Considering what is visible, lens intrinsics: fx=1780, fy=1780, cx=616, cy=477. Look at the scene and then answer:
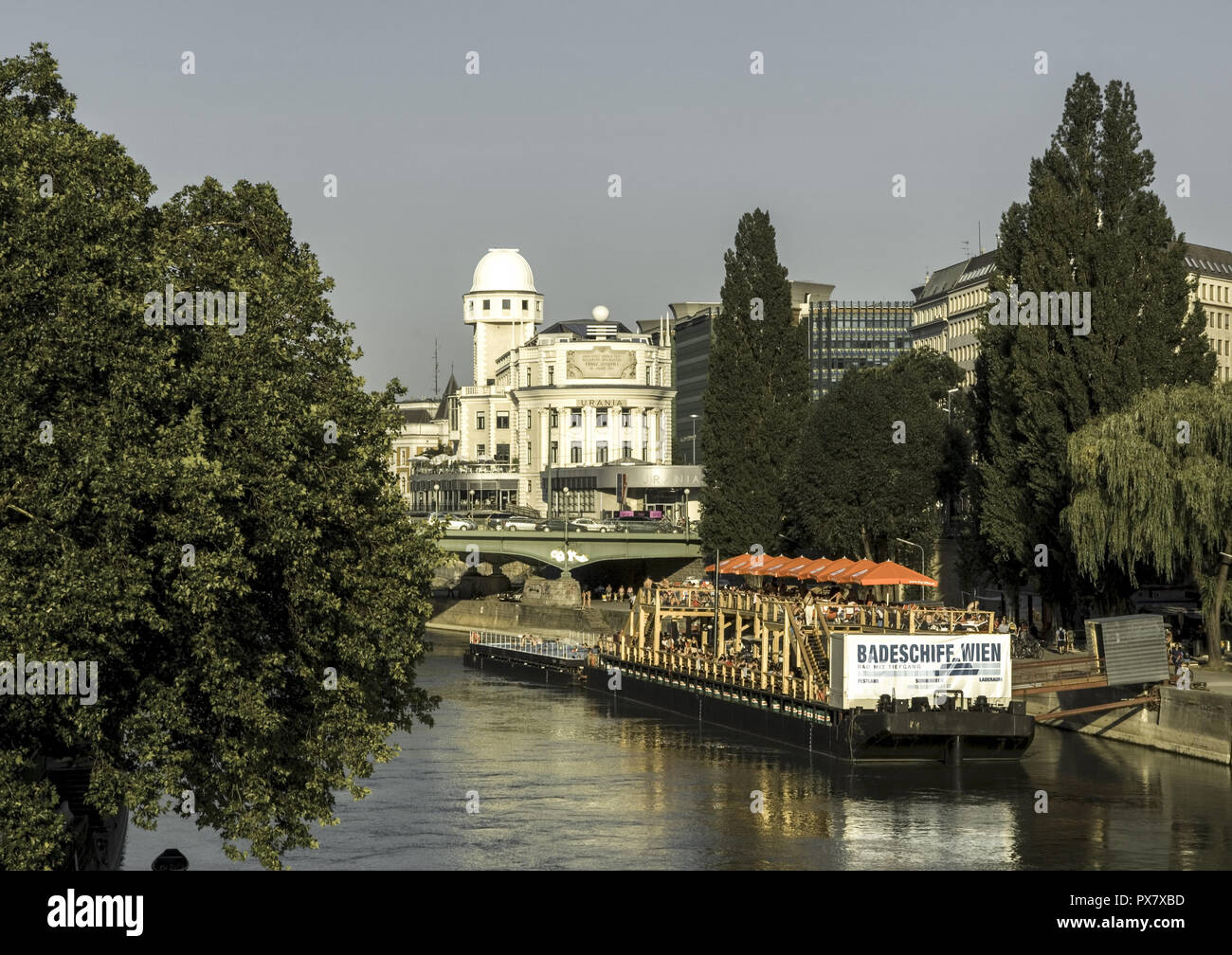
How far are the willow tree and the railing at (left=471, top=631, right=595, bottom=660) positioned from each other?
122 feet

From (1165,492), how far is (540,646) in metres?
47.3

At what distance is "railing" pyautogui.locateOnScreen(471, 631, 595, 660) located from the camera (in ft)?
311

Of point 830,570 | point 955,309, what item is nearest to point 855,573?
point 830,570

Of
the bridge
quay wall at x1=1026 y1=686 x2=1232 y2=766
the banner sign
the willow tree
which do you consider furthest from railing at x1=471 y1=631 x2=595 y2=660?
the banner sign

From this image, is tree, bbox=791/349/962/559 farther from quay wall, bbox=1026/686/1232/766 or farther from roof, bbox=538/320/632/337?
roof, bbox=538/320/632/337

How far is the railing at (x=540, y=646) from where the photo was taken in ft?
311

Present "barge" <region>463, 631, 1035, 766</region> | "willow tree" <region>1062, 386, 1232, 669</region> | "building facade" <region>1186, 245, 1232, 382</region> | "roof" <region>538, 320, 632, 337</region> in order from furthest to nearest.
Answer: "roof" <region>538, 320, 632, 337</region> < "building facade" <region>1186, 245, 1232, 382</region> < "willow tree" <region>1062, 386, 1232, 669</region> < "barge" <region>463, 631, 1035, 766</region>

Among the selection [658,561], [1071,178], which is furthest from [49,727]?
[658,561]

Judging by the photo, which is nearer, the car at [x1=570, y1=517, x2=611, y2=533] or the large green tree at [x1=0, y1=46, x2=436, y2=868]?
the large green tree at [x1=0, y1=46, x2=436, y2=868]

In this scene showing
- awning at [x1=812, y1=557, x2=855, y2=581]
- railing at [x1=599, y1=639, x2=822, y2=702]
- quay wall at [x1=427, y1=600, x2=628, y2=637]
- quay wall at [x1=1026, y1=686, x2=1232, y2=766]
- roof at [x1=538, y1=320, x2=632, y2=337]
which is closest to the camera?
quay wall at [x1=1026, y1=686, x2=1232, y2=766]

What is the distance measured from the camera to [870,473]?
90.1 metres

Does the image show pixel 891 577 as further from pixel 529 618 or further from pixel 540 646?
pixel 529 618
